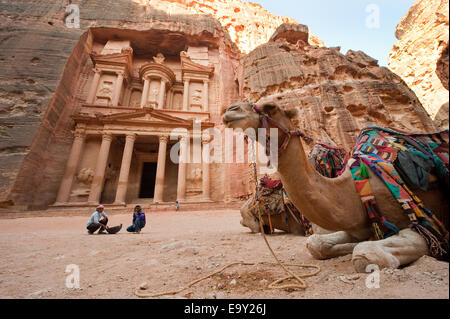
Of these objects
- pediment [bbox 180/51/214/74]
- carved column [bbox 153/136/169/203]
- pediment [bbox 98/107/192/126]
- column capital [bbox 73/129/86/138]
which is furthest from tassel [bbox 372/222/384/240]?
pediment [bbox 180/51/214/74]

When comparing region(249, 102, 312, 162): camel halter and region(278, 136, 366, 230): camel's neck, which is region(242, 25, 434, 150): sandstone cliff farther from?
region(249, 102, 312, 162): camel halter

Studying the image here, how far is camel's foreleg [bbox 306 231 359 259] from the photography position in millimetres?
2121

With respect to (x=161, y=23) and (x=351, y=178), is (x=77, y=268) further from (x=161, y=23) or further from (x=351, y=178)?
(x=161, y=23)

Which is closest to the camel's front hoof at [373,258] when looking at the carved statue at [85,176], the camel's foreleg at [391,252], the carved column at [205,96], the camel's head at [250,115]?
the camel's foreleg at [391,252]

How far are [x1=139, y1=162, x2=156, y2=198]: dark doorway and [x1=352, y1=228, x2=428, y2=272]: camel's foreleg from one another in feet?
63.5

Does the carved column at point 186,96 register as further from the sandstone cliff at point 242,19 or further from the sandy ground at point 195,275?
the sandy ground at point 195,275

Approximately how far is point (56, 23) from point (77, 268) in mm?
26823

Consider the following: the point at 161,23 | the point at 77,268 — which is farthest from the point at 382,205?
the point at 161,23

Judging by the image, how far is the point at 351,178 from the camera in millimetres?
2100

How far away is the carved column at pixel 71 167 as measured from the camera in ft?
45.6

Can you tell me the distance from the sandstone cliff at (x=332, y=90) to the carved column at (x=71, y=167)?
42.5 feet

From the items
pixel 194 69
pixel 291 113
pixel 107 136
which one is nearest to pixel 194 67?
pixel 194 69

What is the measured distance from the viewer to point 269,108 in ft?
6.24
